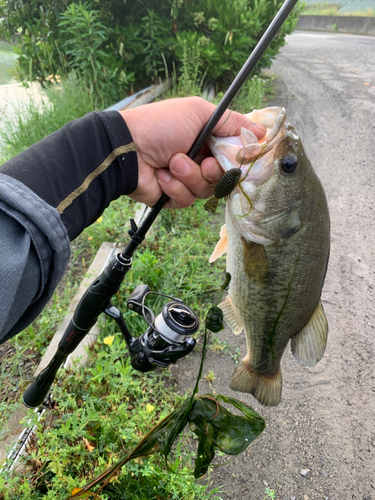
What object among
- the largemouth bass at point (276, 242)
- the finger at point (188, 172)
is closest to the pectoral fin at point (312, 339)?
the largemouth bass at point (276, 242)

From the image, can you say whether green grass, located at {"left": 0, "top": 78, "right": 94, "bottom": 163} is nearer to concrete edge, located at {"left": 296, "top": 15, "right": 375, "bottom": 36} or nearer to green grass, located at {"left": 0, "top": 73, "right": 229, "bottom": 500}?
green grass, located at {"left": 0, "top": 73, "right": 229, "bottom": 500}

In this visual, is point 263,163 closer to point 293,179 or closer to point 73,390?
point 293,179

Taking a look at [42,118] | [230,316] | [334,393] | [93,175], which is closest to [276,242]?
[230,316]

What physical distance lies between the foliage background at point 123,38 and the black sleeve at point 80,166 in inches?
157

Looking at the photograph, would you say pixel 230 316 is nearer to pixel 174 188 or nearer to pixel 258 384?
pixel 258 384

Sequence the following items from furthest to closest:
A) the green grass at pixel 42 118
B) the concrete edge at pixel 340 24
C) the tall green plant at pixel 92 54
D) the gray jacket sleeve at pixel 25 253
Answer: the concrete edge at pixel 340 24, the tall green plant at pixel 92 54, the green grass at pixel 42 118, the gray jacket sleeve at pixel 25 253

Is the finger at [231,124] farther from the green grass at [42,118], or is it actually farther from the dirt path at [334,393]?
the green grass at [42,118]

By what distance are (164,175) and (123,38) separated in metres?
4.99

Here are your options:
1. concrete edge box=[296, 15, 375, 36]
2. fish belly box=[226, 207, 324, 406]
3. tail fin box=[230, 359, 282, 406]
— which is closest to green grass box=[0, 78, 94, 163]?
fish belly box=[226, 207, 324, 406]

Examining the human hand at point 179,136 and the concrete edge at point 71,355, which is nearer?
the human hand at point 179,136

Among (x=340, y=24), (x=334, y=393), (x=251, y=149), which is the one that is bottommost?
(x=334, y=393)

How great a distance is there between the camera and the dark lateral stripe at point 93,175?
1332 millimetres

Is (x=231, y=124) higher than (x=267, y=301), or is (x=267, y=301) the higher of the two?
(x=231, y=124)

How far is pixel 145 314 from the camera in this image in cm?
144
